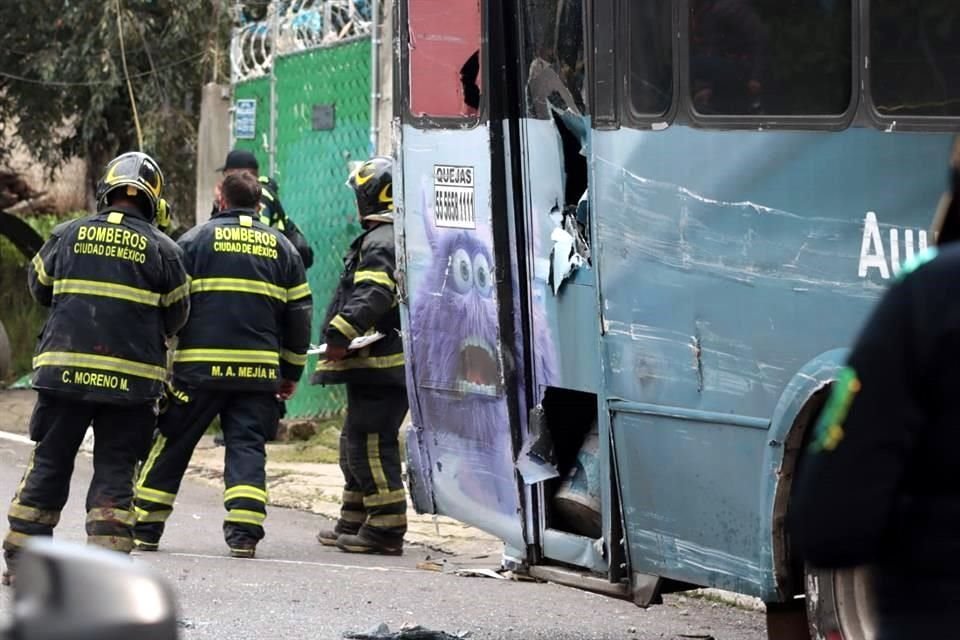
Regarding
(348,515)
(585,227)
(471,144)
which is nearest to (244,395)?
(348,515)

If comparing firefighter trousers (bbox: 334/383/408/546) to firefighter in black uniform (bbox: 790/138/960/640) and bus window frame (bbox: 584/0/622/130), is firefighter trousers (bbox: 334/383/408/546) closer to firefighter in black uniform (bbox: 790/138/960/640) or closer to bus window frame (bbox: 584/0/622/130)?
bus window frame (bbox: 584/0/622/130)

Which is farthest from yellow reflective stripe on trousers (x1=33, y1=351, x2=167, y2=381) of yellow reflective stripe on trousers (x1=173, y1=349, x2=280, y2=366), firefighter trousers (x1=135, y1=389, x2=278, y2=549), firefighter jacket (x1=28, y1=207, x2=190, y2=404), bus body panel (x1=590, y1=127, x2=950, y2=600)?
bus body panel (x1=590, y1=127, x2=950, y2=600)

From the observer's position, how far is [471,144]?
690 centimetres

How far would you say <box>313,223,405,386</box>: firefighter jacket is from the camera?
9.17 m

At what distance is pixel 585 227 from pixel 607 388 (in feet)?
1.74

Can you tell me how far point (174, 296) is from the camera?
26.5 ft

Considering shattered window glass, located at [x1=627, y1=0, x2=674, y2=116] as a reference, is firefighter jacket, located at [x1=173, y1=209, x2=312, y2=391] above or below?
below

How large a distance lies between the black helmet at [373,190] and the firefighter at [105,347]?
149cm

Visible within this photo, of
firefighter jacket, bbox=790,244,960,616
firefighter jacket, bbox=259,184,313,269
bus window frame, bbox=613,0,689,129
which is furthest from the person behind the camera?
firefighter jacket, bbox=259,184,313,269

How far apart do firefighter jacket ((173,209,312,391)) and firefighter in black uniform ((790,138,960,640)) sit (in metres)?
6.44

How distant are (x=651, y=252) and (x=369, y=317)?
3.41 meters

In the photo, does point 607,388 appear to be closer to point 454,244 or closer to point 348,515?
point 454,244

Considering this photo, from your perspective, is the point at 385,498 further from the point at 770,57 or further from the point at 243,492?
the point at 770,57

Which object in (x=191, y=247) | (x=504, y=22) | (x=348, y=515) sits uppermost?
(x=504, y=22)
